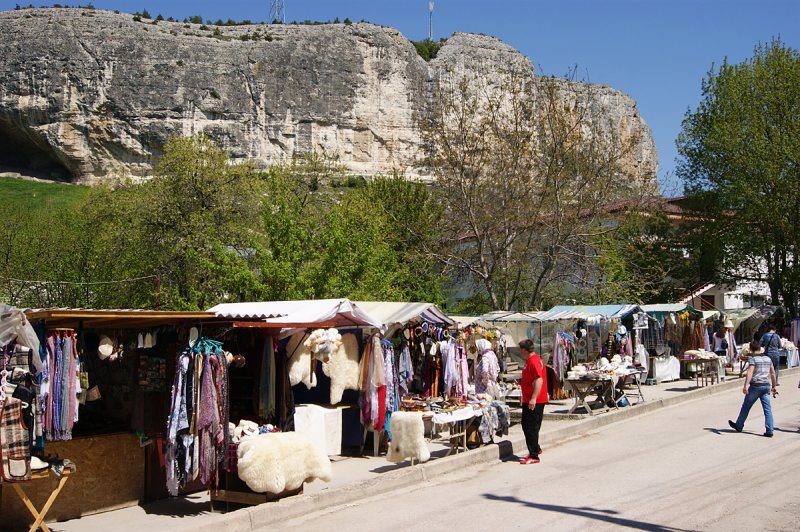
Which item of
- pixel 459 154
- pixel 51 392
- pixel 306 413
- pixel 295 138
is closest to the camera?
pixel 51 392

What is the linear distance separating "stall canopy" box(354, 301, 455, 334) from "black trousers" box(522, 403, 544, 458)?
321 cm

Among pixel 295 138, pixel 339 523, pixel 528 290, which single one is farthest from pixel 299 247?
pixel 295 138

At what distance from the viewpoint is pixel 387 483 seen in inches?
360

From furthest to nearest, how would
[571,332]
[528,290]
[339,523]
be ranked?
[528,290] → [571,332] → [339,523]

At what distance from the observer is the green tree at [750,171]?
31891mm

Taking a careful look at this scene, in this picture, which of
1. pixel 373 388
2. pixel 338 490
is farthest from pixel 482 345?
pixel 338 490

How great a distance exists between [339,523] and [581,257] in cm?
1962

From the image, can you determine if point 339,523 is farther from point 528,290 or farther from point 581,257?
point 528,290

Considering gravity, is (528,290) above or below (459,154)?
below

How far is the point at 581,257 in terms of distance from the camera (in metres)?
25.8

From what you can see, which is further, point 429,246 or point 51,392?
point 429,246

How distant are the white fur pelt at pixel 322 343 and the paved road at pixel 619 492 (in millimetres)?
2323

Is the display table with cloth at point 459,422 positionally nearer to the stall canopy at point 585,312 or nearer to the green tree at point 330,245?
the stall canopy at point 585,312

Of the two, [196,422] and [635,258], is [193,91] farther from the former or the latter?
[196,422]
